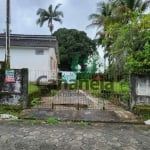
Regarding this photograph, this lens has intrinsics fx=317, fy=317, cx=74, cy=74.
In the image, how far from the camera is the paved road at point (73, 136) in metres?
6.72

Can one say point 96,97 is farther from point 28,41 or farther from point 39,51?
point 28,41

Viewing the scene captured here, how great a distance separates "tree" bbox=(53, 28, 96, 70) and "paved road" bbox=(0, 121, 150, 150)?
36.6 m

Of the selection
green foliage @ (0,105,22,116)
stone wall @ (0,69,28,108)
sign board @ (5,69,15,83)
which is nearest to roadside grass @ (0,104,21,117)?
green foliage @ (0,105,22,116)

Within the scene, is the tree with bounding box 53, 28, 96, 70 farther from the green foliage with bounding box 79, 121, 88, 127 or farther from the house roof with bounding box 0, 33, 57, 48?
the green foliage with bounding box 79, 121, 88, 127

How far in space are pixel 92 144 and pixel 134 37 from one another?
372 inches

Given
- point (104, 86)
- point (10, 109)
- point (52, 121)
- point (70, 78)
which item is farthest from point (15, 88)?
point (70, 78)

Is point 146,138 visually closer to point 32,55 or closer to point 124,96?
point 124,96

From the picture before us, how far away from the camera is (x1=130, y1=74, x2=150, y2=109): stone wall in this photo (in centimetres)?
1094

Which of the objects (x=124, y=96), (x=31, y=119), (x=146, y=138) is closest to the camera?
(x=146, y=138)

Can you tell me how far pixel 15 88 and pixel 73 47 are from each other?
36.6m

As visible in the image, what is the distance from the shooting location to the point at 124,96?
12586 millimetres

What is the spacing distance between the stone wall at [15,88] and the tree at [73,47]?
34.0 meters

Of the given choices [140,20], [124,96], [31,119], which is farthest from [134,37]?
[31,119]

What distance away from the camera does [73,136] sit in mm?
7516
